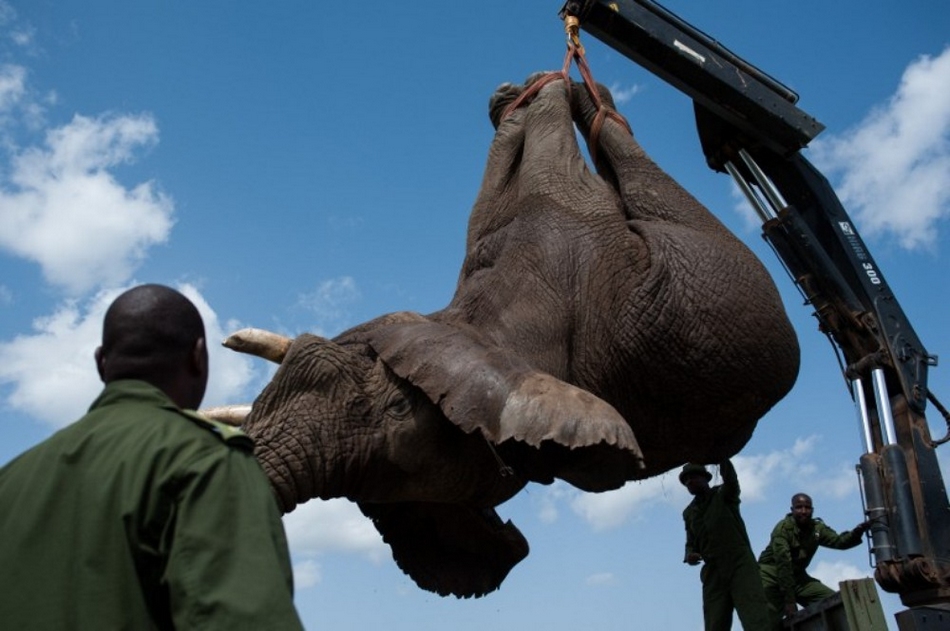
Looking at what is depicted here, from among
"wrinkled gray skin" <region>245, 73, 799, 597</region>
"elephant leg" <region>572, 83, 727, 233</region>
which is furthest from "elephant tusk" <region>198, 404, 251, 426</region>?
"elephant leg" <region>572, 83, 727, 233</region>

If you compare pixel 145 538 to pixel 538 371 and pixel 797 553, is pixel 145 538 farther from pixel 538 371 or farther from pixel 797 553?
pixel 797 553

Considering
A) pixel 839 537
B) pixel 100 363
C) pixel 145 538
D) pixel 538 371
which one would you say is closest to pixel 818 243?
pixel 839 537

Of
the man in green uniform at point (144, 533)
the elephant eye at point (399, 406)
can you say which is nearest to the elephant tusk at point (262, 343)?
the elephant eye at point (399, 406)

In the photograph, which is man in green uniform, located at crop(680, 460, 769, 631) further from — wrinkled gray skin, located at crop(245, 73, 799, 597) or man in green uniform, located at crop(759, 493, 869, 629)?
wrinkled gray skin, located at crop(245, 73, 799, 597)

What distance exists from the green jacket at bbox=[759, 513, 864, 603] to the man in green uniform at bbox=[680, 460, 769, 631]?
25.0 inches

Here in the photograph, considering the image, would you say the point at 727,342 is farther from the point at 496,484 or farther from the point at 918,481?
the point at 918,481

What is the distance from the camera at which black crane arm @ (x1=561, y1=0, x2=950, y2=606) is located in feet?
24.0

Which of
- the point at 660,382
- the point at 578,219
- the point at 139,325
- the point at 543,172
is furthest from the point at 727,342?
the point at 139,325

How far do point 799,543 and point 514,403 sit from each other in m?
4.52

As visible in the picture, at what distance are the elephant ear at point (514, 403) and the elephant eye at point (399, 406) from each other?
12 cm

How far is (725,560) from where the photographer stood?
6914 millimetres

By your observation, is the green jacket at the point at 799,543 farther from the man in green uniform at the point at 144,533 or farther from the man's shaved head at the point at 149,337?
the man in green uniform at the point at 144,533

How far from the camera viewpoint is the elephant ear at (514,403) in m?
3.80

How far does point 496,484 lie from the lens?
460 cm
